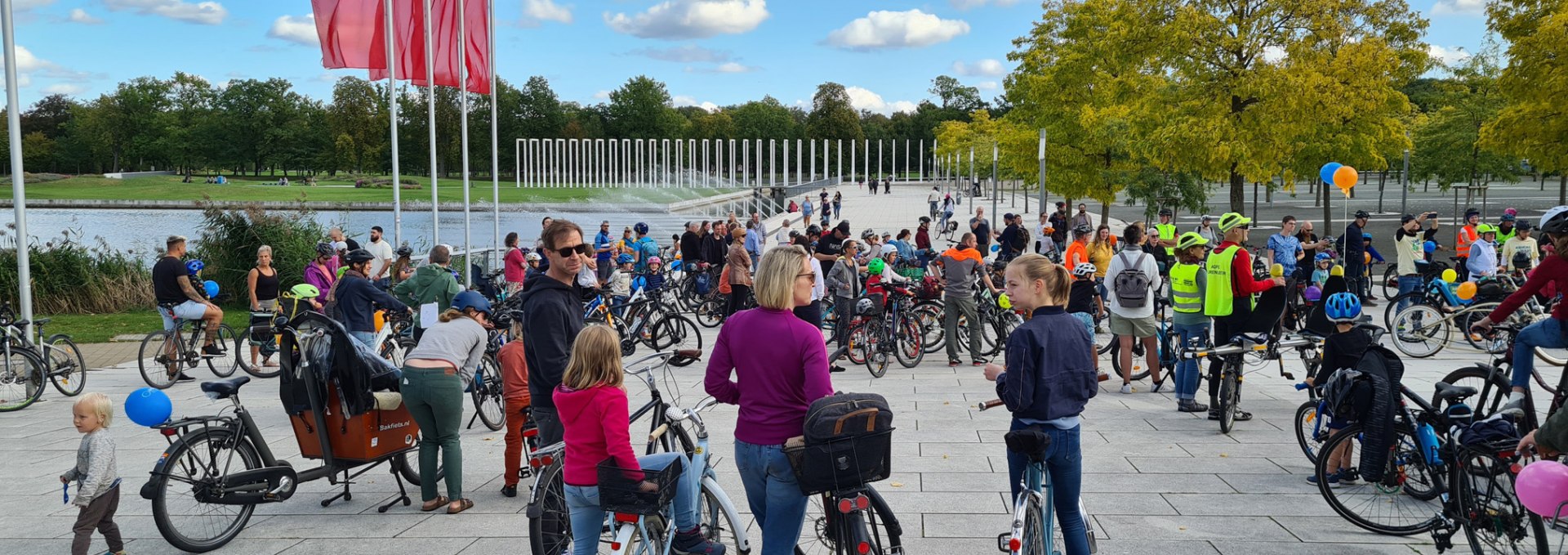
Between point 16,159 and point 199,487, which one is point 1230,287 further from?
point 16,159

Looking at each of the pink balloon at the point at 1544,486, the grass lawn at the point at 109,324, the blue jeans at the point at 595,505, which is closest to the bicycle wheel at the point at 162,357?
the grass lawn at the point at 109,324

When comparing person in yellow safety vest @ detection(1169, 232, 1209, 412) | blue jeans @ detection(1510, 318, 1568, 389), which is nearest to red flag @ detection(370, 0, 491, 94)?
person in yellow safety vest @ detection(1169, 232, 1209, 412)

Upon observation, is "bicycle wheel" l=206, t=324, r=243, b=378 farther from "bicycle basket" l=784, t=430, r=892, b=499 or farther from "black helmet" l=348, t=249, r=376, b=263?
"bicycle basket" l=784, t=430, r=892, b=499

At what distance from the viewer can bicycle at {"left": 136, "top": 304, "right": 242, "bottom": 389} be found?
36.8 feet

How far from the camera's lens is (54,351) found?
34.1 feet

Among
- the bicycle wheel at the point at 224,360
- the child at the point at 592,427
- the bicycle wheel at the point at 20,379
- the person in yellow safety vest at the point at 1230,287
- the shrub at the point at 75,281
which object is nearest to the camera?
the child at the point at 592,427

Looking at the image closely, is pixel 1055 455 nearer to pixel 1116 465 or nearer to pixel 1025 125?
pixel 1116 465

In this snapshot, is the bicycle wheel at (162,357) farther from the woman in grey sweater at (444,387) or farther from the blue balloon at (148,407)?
the blue balloon at (148,407)

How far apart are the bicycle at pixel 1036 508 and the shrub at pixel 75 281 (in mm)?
19393

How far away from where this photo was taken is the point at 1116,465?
7.21 m

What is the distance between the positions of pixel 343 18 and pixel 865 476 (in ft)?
54.4

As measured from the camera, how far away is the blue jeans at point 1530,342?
6.41 m

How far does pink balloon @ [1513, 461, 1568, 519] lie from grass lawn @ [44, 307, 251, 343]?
15.8 m

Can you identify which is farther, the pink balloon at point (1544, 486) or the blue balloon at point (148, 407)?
the blue balloon at point (148, 407)
